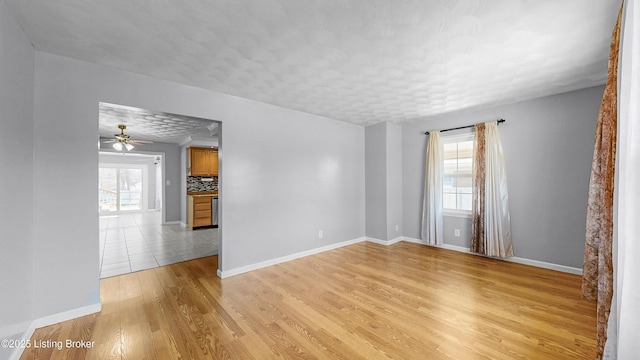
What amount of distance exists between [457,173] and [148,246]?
20.2ft

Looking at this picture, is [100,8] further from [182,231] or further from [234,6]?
[182,231]

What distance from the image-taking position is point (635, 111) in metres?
1.04

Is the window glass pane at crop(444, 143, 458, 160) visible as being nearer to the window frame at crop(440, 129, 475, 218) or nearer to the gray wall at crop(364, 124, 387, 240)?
the window frame at crop(440, 129, 475, 218)

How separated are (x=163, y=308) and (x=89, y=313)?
0.67m

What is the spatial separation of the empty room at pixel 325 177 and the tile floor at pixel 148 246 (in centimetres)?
8

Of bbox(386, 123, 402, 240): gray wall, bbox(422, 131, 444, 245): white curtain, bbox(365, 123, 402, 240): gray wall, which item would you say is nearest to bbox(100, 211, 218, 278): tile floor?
bbox(365, 123, 402, 240): gray wall

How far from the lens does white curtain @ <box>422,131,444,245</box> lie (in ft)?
15.3

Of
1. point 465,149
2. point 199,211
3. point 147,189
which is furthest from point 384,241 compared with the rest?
point 147,189

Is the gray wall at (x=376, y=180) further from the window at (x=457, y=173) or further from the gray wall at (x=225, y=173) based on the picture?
the window at (x=457, y=173)

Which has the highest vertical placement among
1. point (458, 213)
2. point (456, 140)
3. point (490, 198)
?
point (456, 140)

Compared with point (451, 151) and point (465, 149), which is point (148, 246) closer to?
point (451, 151)

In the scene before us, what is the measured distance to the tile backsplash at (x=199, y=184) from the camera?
23.6 ft

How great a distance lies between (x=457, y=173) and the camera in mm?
4656

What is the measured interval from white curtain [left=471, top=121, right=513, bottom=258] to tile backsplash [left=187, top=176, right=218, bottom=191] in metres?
6.88
